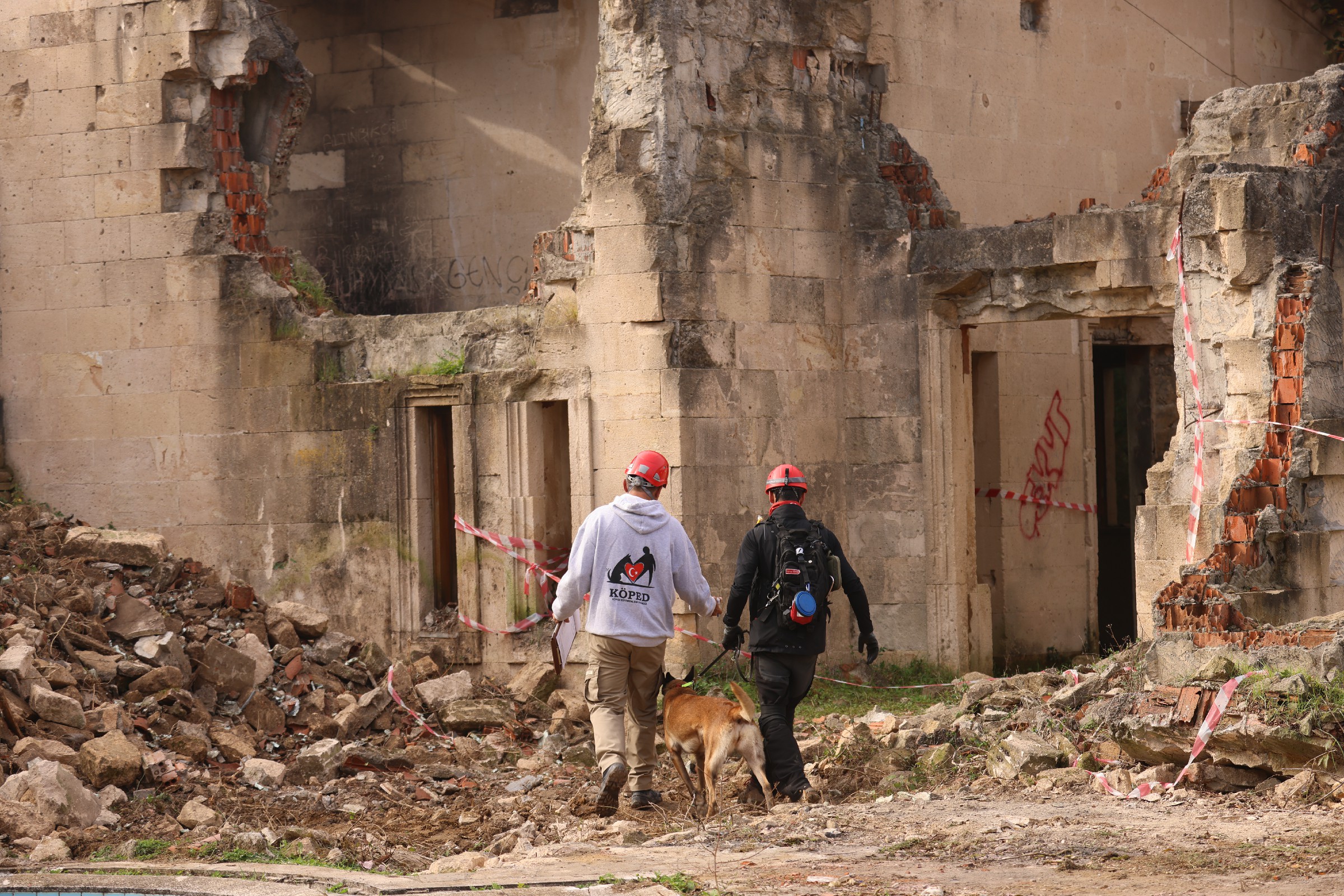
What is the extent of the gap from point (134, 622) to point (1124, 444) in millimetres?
10151

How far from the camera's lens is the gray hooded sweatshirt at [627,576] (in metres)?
8.23

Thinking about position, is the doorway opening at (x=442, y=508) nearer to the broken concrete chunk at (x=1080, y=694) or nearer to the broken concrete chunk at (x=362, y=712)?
the broken concrete chunk at (x=362, y=712)

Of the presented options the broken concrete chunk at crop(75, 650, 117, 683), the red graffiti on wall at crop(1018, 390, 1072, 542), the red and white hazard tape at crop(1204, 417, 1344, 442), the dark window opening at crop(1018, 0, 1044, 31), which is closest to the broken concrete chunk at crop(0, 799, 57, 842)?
the broken concrete chunk at crop(75, 650, 117, 683)

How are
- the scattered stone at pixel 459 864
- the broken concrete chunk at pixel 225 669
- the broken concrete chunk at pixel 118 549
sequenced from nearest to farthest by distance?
the scattered stone at pixel 459 864, the broken concrete chunk at pixel 225 669, the broken concrete chunk at pixel 118 549

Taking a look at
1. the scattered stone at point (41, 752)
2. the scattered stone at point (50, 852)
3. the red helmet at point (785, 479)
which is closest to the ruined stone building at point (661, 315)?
the red helmet at point (785, 479)

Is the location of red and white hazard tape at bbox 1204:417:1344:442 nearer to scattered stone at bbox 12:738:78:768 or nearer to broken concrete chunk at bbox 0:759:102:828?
broken concrete chunk at bbox 0:759:102:828

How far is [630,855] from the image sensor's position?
7008 millimetres

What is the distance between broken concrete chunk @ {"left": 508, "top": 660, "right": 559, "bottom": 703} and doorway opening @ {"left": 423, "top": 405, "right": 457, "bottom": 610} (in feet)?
3.59

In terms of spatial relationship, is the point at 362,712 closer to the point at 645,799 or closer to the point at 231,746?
the point at 231,746

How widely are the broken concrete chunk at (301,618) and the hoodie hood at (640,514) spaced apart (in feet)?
14.0

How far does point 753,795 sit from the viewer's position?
8.22 meters

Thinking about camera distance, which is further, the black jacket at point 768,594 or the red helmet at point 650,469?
the red helmet at point 650,469

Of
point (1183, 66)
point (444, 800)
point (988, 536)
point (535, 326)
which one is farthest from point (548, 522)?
point (1183, 66)

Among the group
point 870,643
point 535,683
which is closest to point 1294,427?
point 870,643
